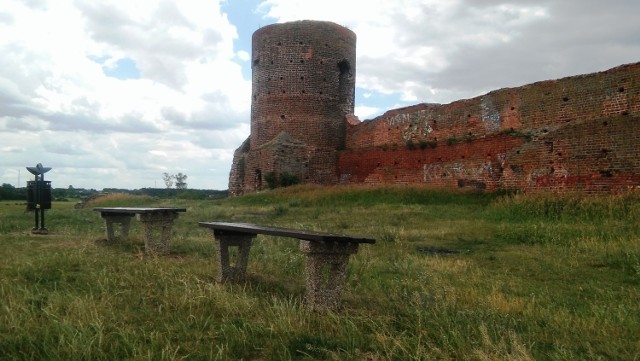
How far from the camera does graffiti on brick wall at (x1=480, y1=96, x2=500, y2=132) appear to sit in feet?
50.3

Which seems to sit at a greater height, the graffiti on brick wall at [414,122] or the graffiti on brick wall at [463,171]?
the graffiti on brick wall at [414,122]

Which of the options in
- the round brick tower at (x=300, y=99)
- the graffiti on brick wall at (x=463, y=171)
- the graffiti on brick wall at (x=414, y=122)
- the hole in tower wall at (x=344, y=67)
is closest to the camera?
the graffiti on brick wall at (x=463, y=171)

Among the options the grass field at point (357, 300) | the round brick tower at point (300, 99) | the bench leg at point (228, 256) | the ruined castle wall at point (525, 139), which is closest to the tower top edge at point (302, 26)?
the round brick tower at point (300, 99)

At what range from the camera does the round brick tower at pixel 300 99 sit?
67.6 ft

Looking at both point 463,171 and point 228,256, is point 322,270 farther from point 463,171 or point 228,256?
point 463,171

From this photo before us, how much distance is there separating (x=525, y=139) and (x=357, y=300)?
11179mm

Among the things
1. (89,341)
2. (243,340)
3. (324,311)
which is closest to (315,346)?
(243,340)

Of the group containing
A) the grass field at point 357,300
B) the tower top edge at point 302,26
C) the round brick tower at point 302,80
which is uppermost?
the tower top edge at point 302,26

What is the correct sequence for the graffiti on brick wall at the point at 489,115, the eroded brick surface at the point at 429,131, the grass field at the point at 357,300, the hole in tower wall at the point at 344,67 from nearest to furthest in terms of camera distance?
the grass field at the point at 357,300, the eroded brick surface at the point at 429,131, the graffiti on brick wall at the point at 489,115, the hole in tower wall at the point at 344,67

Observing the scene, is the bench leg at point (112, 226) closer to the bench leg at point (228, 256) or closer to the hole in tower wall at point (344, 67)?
the bench leg at point (228, 256)

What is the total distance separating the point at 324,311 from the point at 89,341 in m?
1.62

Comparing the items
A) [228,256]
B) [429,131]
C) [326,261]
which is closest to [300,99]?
[429,131]

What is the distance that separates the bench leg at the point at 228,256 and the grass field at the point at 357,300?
14 centimetres

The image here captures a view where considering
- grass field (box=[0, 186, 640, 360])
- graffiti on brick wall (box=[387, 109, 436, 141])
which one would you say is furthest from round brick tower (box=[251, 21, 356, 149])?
grass field (box=[0, 186, 640, 360])
